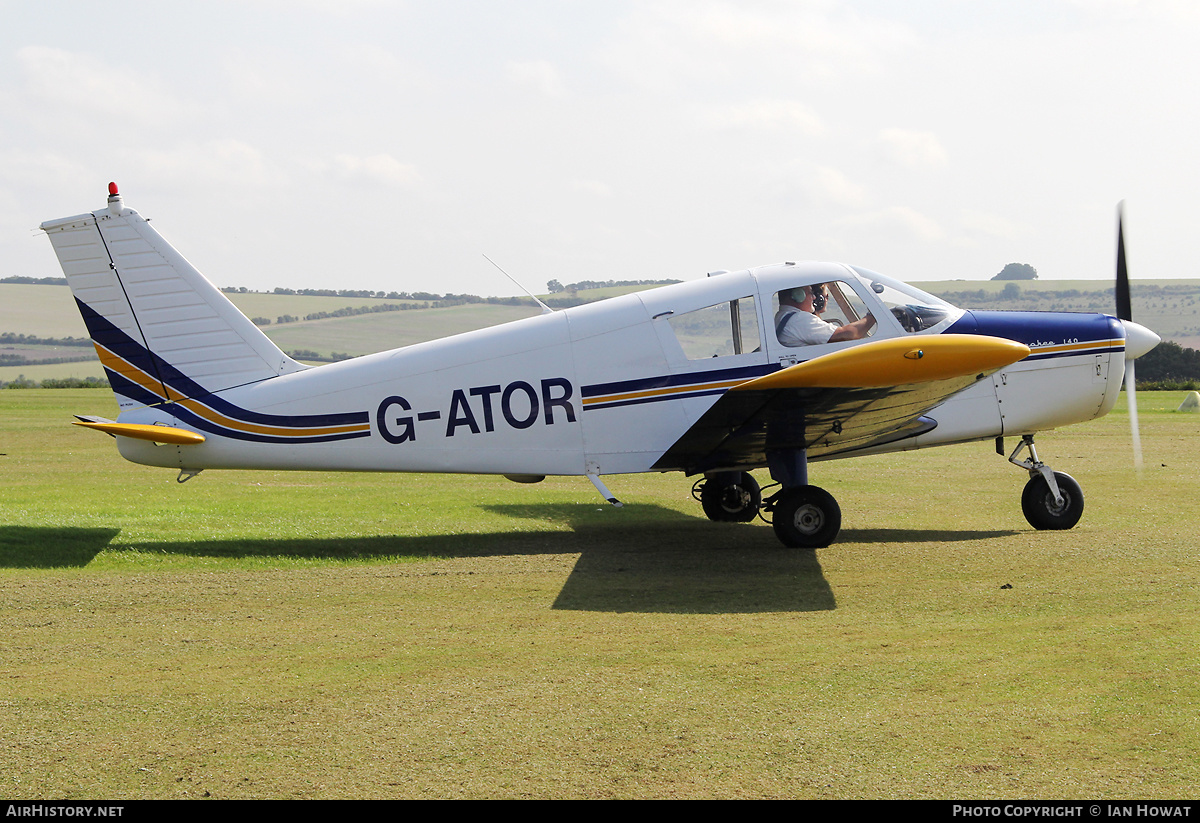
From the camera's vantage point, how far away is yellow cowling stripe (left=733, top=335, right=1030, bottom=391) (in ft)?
25.3

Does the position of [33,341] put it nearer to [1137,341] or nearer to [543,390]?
[543,390]

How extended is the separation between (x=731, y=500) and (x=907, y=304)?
3271mm

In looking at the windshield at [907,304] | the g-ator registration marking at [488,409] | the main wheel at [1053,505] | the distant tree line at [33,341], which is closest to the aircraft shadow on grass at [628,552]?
the main wheel at [1053,505]

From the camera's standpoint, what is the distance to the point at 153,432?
380 inches

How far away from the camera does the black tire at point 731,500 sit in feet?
38.9

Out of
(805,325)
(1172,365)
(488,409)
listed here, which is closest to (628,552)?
(488,409)

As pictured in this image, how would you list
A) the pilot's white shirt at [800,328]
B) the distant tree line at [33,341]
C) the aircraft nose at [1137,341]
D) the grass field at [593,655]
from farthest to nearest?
1. the distant tree line at [33,341]
2. the aircraft nose at [1137,341]
3. the pilot's white shirt at [800,328]
4. the grass field at [593,655]

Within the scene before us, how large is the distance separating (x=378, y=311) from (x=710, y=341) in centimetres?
7456

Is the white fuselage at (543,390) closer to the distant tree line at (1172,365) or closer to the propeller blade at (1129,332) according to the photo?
the propeller blade at (1129,332)

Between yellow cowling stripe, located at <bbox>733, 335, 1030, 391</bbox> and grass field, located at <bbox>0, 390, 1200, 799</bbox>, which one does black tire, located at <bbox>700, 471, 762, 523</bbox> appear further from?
yellow cowling stripe, located at <bbox>733, 335, 1030, 391</bbox>

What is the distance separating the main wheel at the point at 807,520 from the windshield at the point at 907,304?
1.95 metres

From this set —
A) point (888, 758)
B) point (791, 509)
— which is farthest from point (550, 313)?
point (888, 758)

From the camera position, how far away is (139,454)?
9914mm

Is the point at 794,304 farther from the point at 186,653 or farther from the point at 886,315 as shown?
the point at 186,653
